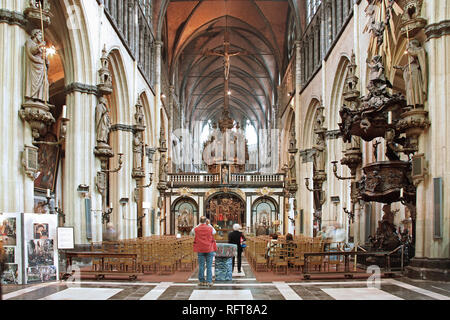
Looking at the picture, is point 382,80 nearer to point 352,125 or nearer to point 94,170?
point 352,125

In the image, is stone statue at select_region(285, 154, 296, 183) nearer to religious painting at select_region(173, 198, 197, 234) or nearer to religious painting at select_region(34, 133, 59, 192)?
religious painting at select_region(173, 198, 197, 234)

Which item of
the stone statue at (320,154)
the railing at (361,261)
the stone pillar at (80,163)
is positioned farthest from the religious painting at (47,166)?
the railing at (361,261)

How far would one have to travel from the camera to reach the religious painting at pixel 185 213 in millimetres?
37719

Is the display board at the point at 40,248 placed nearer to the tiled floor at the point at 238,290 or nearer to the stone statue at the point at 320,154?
the tiled floor at the point at 238,290

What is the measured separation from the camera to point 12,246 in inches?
397

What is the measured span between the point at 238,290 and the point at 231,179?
2866 cm

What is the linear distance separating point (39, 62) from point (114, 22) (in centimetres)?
928

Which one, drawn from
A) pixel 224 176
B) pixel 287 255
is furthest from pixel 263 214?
pixel 287 255

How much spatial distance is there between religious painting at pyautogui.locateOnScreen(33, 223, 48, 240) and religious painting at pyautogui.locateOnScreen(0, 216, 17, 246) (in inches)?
18.9

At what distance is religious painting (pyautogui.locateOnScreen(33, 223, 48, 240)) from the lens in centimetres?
1054

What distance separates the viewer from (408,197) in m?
13.1

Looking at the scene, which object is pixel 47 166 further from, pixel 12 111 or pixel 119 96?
pixel 12 111
